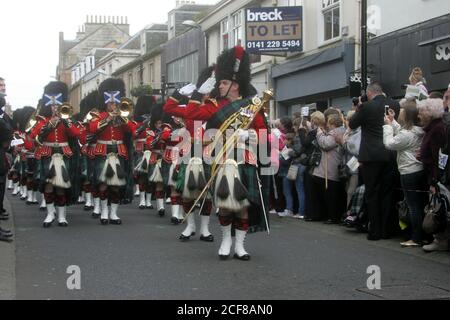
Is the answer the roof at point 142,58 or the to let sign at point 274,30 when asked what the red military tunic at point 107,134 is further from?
the roof at point 142,58

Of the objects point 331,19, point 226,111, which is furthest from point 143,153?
point 331,19

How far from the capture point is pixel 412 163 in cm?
860

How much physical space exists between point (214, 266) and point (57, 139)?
14.4ft

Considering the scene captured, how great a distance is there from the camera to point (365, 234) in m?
9.98

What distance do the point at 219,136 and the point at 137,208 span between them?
686cm

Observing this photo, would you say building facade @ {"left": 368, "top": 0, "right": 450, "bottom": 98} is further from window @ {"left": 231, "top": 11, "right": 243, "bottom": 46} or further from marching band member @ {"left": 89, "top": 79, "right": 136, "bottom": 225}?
window @ {"left": 231, "top": 11, "right": 243, "bottom": 46}

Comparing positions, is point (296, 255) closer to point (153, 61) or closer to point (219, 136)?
point (219, 136)

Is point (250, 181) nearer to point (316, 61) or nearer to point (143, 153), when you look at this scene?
point (143, 153)

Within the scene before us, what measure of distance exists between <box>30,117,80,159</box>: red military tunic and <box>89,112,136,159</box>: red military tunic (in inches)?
11.8

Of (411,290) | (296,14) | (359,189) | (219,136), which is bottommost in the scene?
(411,290)

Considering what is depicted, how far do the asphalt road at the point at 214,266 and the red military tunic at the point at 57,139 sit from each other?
3.69 ft

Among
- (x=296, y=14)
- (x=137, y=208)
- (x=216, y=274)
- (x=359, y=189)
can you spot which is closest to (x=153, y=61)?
(x=296, y=14)

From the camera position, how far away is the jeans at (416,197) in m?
8.56

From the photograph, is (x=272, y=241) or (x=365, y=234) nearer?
(x=272, y=241)
